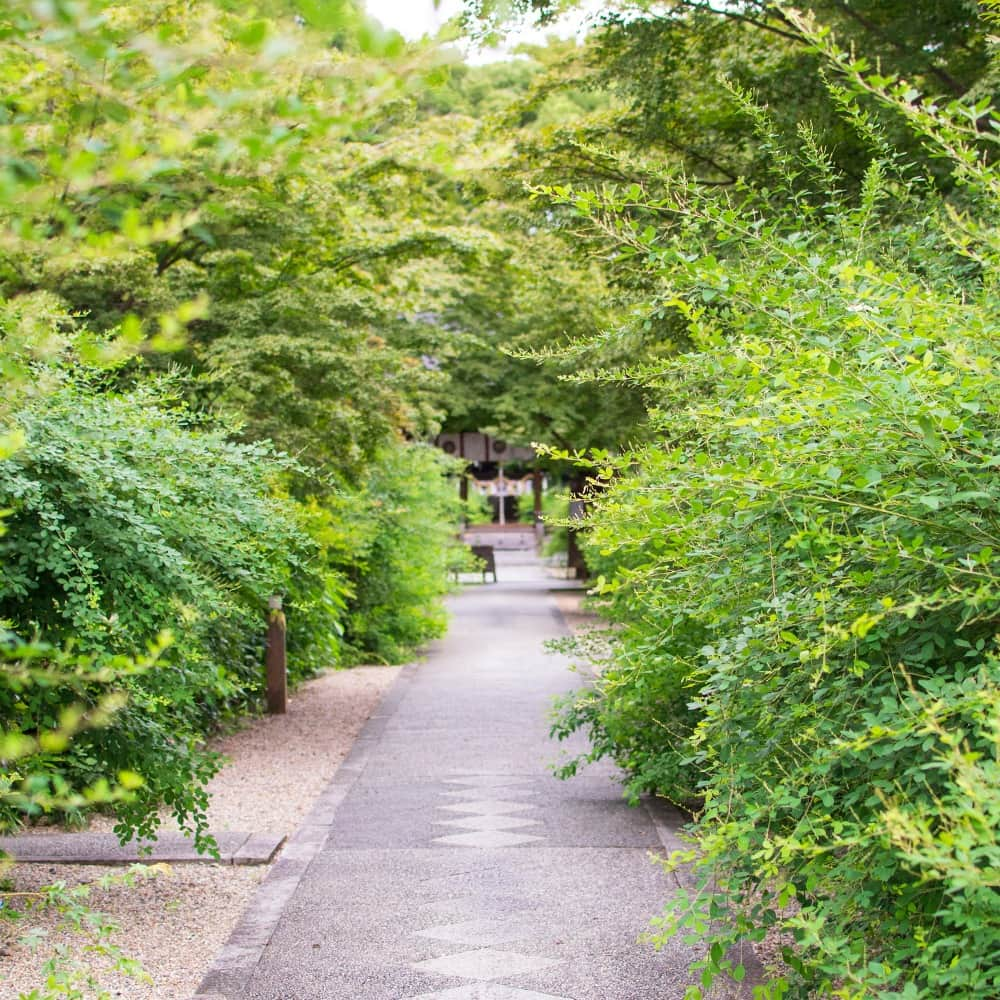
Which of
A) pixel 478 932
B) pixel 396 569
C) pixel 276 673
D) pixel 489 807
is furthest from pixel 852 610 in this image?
pixel 396 569

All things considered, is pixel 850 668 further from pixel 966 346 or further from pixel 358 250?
pixel 358 250

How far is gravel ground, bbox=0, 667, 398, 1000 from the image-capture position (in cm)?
507

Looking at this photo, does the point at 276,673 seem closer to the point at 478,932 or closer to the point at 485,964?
the point at 478,932

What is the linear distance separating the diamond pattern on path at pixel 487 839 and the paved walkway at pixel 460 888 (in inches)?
0.7

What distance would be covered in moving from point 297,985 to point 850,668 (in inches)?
113

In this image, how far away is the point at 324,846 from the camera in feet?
23.2

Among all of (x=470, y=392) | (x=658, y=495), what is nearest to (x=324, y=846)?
(x=658, y=495)

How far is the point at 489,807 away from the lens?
315 inches

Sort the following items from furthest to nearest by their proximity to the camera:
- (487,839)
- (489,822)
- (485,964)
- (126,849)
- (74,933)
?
(489,822)
(487,839)
(126,849)
(74,933)
(485,964)

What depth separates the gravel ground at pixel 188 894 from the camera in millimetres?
5066

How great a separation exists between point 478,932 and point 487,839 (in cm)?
170

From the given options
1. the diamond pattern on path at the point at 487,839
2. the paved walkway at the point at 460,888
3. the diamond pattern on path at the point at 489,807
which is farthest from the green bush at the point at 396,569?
the diamond pattern on path at the point at 487,839

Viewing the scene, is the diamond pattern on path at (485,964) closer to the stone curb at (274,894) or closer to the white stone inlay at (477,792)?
the stone curb at (274,894)

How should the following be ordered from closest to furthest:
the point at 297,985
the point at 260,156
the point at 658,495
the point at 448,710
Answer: the point at 260,156
the point at 658,495
the point at 297,985
the point at 448,710
